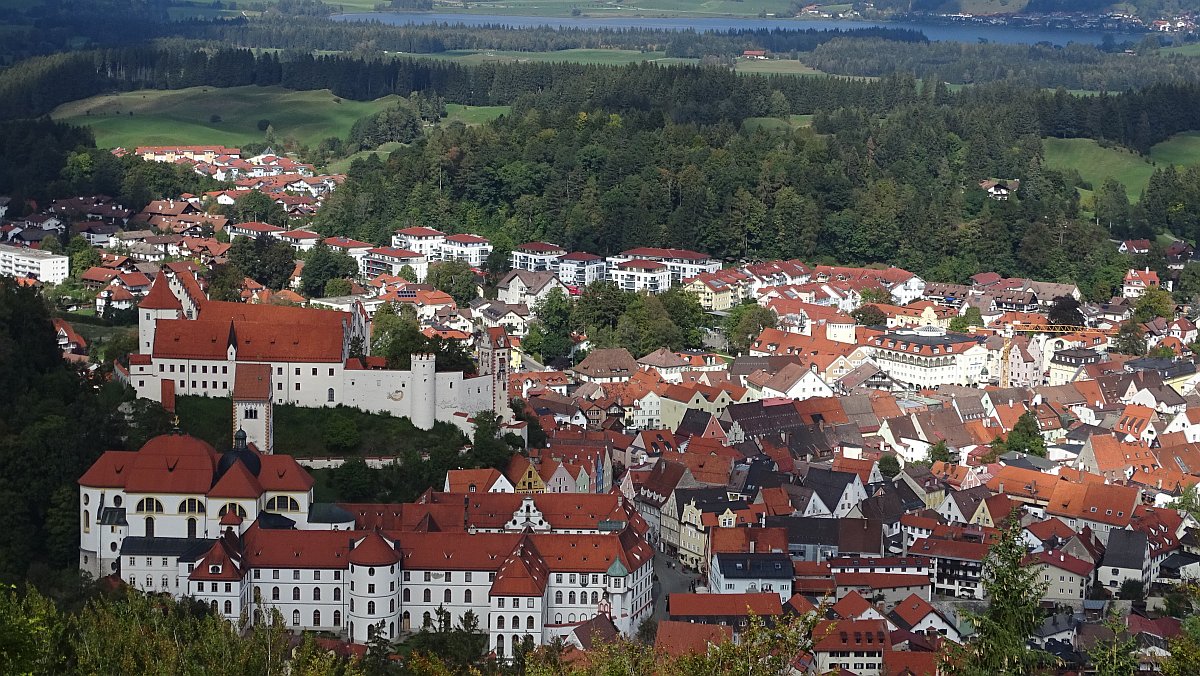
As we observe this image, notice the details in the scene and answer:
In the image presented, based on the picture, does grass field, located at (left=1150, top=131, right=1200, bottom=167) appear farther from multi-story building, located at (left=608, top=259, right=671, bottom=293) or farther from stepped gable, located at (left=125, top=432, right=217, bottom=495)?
stepped gable, located at (left=125, top=432, right=217, bottom=495)

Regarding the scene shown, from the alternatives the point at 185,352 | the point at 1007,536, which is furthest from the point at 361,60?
the point at 1007,536

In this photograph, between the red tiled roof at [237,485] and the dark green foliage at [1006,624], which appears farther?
the red tiled roof at [237,485]

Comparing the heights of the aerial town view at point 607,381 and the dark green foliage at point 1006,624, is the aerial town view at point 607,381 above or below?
below

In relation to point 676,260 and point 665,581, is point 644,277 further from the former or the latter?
point 665,581

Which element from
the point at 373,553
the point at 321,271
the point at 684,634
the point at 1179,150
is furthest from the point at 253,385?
the point at 1179,150

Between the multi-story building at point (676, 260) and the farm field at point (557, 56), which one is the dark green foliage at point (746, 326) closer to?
the multi-story building at point (676, 260)

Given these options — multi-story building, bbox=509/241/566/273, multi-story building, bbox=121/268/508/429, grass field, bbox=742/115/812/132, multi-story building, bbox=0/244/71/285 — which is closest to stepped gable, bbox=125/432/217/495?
multi-story building, bbox=121/268/508/429

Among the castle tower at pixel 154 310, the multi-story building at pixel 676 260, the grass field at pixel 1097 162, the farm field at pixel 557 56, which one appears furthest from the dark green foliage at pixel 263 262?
the farm field at pixel 557 56
